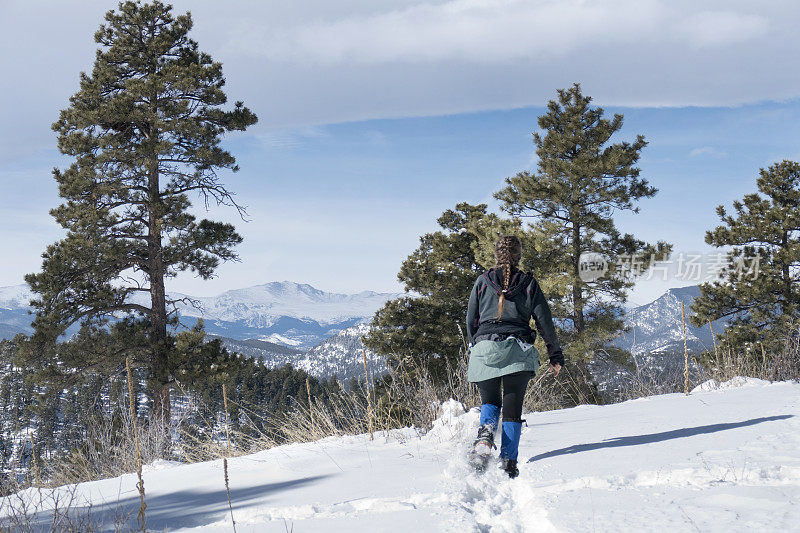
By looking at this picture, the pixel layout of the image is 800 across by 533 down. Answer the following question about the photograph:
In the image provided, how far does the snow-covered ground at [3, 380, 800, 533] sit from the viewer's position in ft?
8.25

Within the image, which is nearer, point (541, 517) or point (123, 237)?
point (541, 517)

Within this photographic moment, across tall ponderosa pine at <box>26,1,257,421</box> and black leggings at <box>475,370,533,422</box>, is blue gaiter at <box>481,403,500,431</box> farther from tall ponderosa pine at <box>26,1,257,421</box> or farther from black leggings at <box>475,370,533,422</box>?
tall ponderosa pine at <box>26,1,257,421</box>

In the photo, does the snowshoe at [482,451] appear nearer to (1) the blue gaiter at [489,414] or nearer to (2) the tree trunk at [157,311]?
(1) the blue gaiter at [489,414]

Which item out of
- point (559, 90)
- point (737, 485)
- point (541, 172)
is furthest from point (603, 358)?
point (737, 485)

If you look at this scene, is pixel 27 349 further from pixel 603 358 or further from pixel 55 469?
pixel 603 358

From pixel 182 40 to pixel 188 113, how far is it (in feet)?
10.3

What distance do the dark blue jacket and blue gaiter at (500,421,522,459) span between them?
0.55 meters

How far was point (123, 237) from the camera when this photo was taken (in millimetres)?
14906

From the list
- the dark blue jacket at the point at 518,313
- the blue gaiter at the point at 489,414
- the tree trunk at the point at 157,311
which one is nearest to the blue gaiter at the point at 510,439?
the blue gaiter at the point at 489,414

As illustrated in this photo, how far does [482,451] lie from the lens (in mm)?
3568

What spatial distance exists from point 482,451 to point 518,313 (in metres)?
0.96

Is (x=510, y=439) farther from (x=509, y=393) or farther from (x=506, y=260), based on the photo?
(x=506, y=260)

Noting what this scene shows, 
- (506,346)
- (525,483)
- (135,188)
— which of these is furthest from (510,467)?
(135,188)

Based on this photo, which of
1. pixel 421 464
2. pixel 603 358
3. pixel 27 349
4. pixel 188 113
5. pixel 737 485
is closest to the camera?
pixel 737 485
